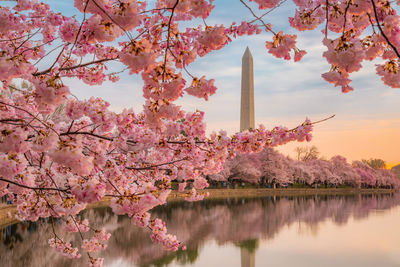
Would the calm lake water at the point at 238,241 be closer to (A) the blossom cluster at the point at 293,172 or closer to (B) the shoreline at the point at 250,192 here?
(B) the shoreline at the point at 250,192

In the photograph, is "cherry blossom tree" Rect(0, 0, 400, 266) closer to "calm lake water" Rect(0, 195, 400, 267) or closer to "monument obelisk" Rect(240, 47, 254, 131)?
"calm lake water" Rect(0, 195, 400, 267)

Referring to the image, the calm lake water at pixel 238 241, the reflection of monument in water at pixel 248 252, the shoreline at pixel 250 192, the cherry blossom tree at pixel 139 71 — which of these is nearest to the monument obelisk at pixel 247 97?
the shoreline at pixel 250 192

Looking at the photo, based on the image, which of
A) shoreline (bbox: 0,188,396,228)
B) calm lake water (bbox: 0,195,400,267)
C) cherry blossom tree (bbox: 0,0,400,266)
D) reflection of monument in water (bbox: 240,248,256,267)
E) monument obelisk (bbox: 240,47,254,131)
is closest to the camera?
cherry blossom tree (bbox: 0,0,400,266)

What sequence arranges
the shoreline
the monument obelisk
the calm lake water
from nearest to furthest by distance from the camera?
the calm lake water < the shoreline < the monument obelisk

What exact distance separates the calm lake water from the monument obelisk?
21235mm

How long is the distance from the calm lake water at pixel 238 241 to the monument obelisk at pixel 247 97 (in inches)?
836

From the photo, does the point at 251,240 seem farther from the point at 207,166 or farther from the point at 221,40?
the point at 221,40

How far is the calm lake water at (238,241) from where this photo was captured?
12002 millimetres

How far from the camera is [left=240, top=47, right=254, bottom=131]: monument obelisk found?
4272cm

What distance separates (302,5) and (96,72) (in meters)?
3.26

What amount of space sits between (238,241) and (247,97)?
30.0m

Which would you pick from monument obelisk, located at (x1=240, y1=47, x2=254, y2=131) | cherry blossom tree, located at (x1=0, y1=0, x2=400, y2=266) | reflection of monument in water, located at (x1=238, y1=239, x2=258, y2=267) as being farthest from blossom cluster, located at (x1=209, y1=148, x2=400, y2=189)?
cherry blossom tree, located at (x1=0, y1=0, x2=400, y2=266)

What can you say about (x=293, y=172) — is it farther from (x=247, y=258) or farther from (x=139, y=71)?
(x=139, y=71)

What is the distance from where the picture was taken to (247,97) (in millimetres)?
43312
